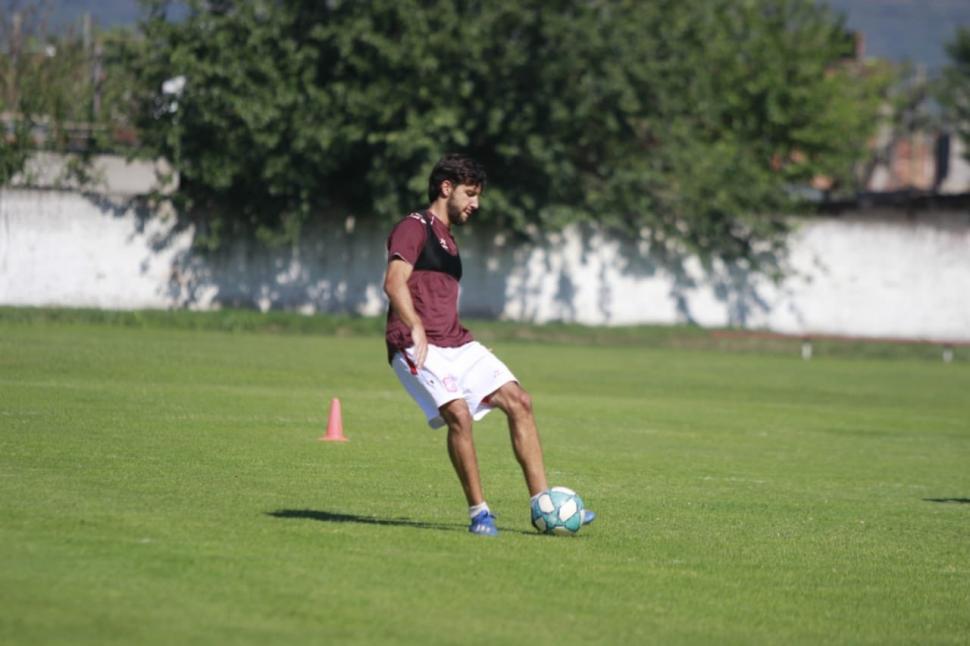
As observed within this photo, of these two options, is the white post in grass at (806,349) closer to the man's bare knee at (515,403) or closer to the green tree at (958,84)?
the man's bare knee at (515,403)

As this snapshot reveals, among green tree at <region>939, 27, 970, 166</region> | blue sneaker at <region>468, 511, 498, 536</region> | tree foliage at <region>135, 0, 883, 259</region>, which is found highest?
green tree at <region>939, 27, 970, 166</region>

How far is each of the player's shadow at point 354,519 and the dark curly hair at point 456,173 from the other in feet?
6.97

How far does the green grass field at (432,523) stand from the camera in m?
7.73

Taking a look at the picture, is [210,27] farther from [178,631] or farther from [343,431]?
[178,631]

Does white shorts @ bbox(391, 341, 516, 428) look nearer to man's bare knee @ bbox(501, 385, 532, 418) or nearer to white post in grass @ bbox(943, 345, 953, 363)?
man's bare knee @ bbox(501, 385, 532, 418)

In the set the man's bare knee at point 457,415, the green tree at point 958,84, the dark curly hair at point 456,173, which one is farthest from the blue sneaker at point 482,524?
the green tree at point 958,84

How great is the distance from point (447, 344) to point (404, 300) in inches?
18.3

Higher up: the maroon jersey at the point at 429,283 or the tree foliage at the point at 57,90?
the tree foliage at the point at 57,90

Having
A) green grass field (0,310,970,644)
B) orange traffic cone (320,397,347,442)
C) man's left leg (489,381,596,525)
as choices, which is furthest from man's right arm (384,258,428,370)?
orange traffic cone (320,397,347,442)

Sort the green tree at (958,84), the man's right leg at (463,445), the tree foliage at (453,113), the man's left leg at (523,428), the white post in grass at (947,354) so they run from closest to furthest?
the man's right leg at (463,445), the man's left leg at (523,428), the tree foliage at (453,113), the white post in grass at (947,354), the green tree at (958,84)

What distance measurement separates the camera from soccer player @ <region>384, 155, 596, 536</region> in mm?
10078

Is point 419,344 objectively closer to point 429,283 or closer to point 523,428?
point 429,283

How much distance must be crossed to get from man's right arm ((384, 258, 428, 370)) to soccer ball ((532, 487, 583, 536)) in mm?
1250

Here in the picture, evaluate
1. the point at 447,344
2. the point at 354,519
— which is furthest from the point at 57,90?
the point at 447,344
